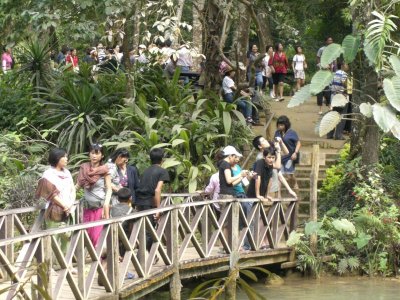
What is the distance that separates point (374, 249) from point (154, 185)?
4683 millimetres

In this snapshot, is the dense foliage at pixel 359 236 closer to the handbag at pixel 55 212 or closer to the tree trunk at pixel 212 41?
the tree trunk at pixel 212 41

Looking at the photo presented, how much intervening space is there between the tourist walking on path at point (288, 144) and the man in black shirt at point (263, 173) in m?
1.70

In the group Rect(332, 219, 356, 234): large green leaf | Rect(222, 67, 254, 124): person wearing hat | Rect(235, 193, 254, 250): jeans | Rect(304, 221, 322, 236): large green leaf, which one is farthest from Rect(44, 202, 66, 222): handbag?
Rect(222, 67, 254, 124): person wearing hat

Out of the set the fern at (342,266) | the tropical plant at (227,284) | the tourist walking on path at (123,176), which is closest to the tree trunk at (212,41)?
the fern at (342,266)

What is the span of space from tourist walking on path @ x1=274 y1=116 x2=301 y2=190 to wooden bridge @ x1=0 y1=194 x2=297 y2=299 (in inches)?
25.3

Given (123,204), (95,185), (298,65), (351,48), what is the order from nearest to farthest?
(123,204)
(95,185)
(351,48)
(298,65)

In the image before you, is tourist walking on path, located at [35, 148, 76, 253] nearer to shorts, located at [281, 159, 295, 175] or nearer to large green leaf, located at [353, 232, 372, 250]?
large green leaf, located at [353, 232, 372, 250]

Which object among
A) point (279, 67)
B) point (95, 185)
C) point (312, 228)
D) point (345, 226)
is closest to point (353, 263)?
point (345, 226)

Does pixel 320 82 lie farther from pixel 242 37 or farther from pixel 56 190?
pixel 56 190

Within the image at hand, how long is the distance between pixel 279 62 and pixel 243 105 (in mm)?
4774

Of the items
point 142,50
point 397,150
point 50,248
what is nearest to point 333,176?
point 397,150

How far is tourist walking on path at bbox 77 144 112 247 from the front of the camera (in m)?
11.1

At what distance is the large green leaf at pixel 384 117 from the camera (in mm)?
15141

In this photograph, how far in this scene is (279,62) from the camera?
24594 millimetres
